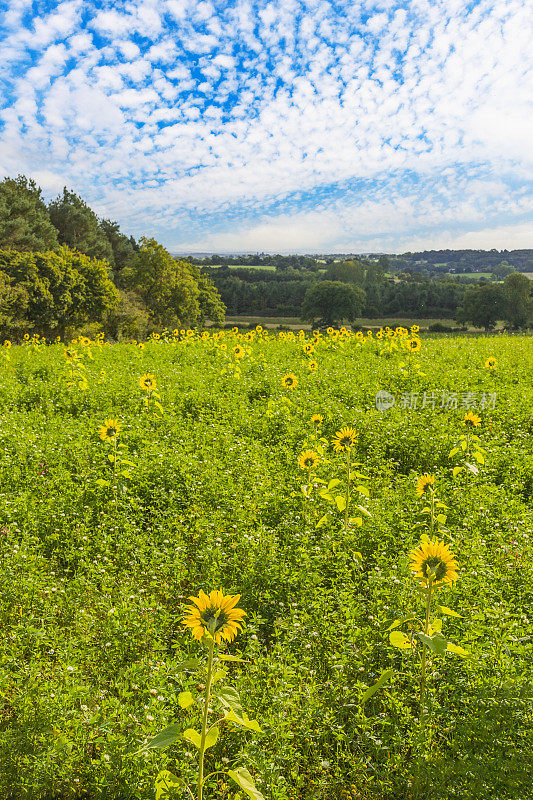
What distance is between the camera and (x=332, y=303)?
217 ft

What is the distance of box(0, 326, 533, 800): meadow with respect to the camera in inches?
91.4

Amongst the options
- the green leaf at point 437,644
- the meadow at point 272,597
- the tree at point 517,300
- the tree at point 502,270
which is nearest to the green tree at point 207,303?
the tree at point 517,300

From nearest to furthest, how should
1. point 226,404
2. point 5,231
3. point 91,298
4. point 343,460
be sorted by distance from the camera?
point 343,460 < point 226,404 < point 91,298 < point 5,231

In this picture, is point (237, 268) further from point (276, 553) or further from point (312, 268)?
point (276, 553)

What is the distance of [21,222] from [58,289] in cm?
1244

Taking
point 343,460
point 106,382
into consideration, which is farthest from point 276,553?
point 106,382

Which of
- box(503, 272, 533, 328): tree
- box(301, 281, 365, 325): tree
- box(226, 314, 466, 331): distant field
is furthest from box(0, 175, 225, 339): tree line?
box(503, 272, 533, 328): tree

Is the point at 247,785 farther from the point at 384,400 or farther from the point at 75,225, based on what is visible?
the point at 75,225

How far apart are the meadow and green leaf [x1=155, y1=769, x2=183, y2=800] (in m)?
0.03

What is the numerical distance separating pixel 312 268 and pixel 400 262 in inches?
1234

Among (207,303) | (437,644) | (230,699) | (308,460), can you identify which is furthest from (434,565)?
(207,303)

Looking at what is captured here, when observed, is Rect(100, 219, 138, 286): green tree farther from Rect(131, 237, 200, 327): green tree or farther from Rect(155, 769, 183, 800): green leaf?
Rect(155, 769, 183, 800): green leaf

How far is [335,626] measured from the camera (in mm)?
3229

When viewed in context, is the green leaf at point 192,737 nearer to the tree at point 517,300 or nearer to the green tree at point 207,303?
the green tree at point 207,303
